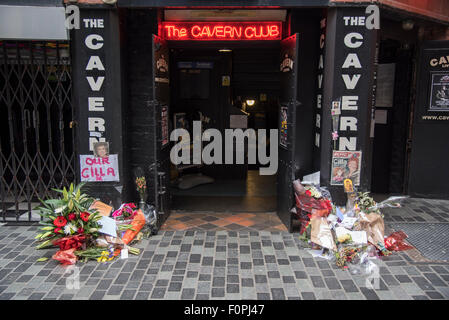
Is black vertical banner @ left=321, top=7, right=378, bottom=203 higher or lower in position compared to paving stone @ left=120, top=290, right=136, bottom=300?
higher

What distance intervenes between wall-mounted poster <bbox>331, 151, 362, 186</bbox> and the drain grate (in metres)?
1.16

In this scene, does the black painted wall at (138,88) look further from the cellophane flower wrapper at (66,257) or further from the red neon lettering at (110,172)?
the cellophane flower wrapper at (66,257)

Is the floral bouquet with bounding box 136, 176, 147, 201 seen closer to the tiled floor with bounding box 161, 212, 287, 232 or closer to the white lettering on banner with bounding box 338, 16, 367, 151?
the tiled floor with bounding box 161, 212, 287, 232

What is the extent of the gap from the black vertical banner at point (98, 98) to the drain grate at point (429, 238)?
4.51 meters

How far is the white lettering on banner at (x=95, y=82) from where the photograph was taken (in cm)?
577

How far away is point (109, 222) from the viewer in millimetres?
5512

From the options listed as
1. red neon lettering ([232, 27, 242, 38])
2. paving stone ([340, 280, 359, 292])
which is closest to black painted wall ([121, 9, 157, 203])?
red neon lettering ([232, 27, 242, 38])

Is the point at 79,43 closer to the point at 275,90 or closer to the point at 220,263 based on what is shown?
the point at 220,263

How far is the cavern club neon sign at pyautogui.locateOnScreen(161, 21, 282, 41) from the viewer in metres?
6.70

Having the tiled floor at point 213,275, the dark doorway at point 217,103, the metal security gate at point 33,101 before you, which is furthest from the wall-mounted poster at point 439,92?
the metal security gate at point 33,101

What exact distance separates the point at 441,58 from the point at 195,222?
18.2 feet

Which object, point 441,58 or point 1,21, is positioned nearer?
point 1,21

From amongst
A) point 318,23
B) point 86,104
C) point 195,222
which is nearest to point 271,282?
point 195,222

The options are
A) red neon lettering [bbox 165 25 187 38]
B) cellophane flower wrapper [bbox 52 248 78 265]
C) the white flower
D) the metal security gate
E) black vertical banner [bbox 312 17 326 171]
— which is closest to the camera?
cellophane flower wrapper [bbox 52 248 78 265]
